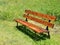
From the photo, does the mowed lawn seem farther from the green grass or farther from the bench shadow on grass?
the bench shadow on grass

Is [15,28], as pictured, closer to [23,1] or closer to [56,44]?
[56,44]

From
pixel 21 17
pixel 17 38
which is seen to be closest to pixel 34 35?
pixel 17 38

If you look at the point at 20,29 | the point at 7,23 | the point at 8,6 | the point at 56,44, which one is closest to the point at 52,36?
the point at 56,44

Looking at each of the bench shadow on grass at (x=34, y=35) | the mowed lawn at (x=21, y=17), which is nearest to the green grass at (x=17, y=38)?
the mowed lawn at (x=21, y=17)

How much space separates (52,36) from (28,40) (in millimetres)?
1274

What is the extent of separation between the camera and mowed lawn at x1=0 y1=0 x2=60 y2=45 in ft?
27.0

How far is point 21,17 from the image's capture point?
12039 mm

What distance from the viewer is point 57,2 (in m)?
13.9

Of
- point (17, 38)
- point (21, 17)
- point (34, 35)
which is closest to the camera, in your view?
point (17, 38)

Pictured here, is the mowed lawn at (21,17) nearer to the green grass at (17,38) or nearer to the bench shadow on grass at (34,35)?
the green grass at (17,38)

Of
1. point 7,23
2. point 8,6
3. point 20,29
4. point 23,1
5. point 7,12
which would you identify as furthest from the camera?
point 23,1

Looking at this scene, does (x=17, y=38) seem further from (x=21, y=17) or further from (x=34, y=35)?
(x=21, y=17)

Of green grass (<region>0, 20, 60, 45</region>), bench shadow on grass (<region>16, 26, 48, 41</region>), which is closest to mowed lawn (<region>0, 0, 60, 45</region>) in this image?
green grass (<region>0, 20, 60, 45</region>)

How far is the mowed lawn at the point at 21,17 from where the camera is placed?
27.0ft
